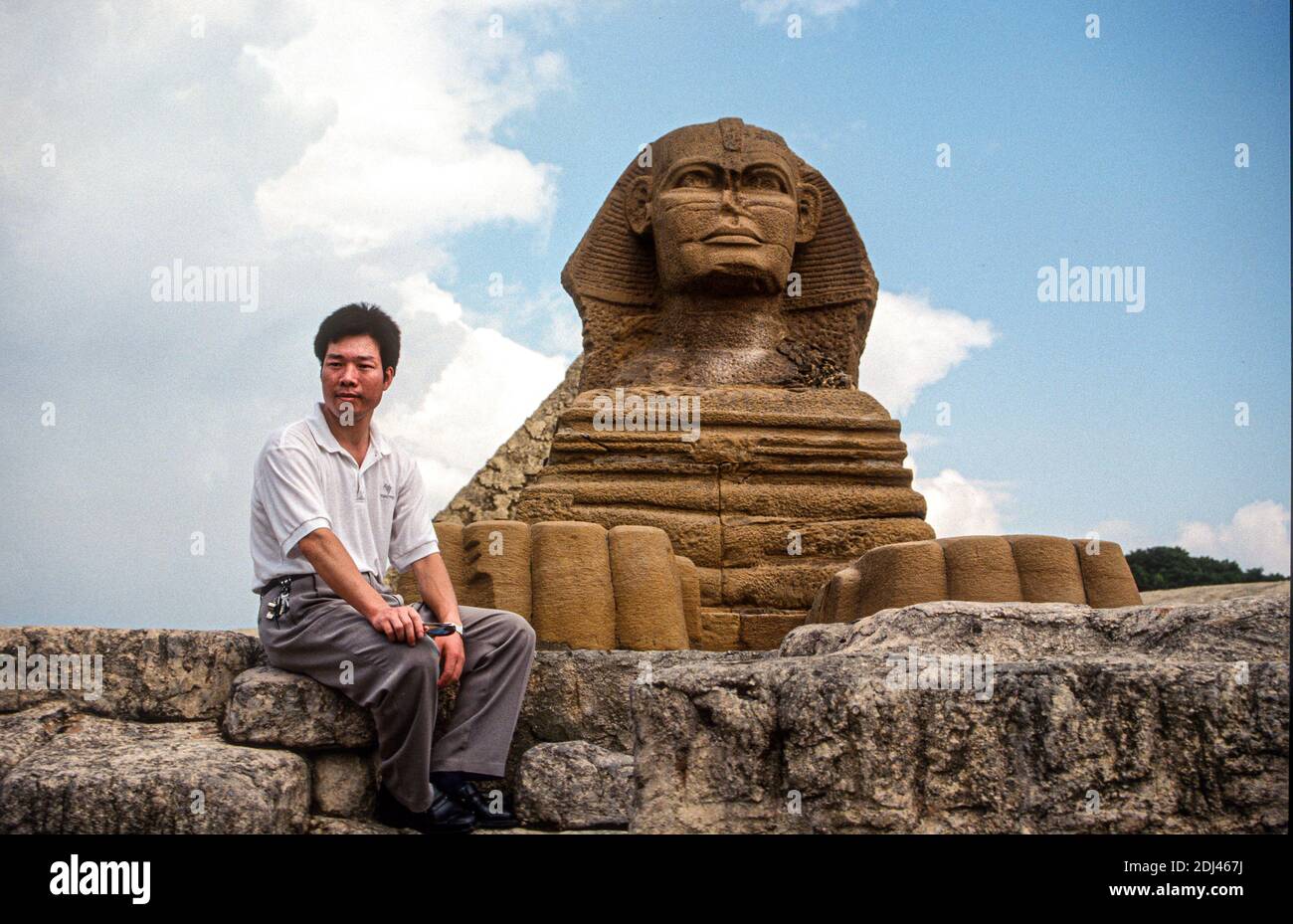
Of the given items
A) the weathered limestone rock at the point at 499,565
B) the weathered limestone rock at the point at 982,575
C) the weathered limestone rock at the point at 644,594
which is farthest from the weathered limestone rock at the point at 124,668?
the weathered limestone rock at the point at 982,575

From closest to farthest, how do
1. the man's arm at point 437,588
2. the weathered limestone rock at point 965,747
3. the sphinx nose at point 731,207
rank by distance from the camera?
the weathered limestone rock at point 965,747 < the man's arm at point 437,588 < the sphinx nose at point 731,207

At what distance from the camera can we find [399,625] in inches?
154

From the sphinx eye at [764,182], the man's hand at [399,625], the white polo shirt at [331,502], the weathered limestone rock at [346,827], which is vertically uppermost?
the sphinx eye at [764,182]

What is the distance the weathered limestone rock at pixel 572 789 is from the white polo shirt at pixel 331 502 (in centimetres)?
79

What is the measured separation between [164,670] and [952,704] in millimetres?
2490

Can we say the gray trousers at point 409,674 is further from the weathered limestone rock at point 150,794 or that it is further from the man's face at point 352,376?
the man's face at point 352,376

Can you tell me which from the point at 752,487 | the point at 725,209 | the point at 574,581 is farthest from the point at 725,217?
the point at 574,581

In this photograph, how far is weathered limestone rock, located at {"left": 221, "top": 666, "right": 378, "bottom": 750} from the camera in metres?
4.01

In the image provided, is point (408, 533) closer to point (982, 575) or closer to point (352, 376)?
point (352, 376)

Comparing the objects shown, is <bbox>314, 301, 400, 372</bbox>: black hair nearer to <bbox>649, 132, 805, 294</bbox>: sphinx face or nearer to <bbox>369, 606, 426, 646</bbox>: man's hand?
<bbox>369, 606, 426, 646</bbox>: man's hand

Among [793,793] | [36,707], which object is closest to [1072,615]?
[793,793]

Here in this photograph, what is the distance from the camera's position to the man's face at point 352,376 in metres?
4.32

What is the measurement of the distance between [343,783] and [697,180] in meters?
5.55

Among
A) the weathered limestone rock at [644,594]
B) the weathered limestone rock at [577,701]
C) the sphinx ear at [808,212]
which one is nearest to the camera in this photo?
the weathered limestone rock at [577,701]
